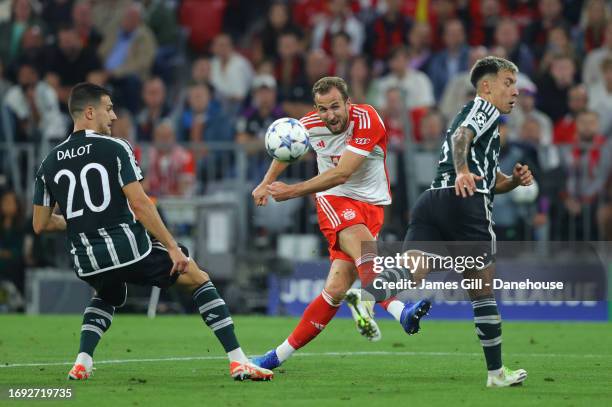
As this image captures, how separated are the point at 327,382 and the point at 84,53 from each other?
12977 mm

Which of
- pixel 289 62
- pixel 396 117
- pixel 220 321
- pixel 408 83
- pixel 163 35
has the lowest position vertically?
pixel 220 321

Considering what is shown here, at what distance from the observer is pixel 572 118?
18672 mm

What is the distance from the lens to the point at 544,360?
10969 millimetres

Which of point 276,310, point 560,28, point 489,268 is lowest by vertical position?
point 276,310

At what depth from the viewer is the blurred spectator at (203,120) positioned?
1958cm

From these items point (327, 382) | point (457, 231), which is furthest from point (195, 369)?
point (457, 231)

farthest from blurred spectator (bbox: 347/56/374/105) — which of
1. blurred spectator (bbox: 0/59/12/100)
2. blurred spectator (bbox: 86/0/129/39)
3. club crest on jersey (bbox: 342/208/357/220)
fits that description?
club crest on jersey (bbox: 342/208/357/220)

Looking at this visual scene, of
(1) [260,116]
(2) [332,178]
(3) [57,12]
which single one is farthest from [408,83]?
(2) [332,178]

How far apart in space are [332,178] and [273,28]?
12.2m

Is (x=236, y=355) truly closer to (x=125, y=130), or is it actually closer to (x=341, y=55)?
(x=125, y=130)

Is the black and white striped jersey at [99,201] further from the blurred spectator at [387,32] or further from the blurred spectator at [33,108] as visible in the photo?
the blurred spectator at [387,32]

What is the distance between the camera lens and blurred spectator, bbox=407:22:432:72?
2031 cm

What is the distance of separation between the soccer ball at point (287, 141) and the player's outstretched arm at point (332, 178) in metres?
0.25

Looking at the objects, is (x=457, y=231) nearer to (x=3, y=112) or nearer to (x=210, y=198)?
(x=210, y=198)
